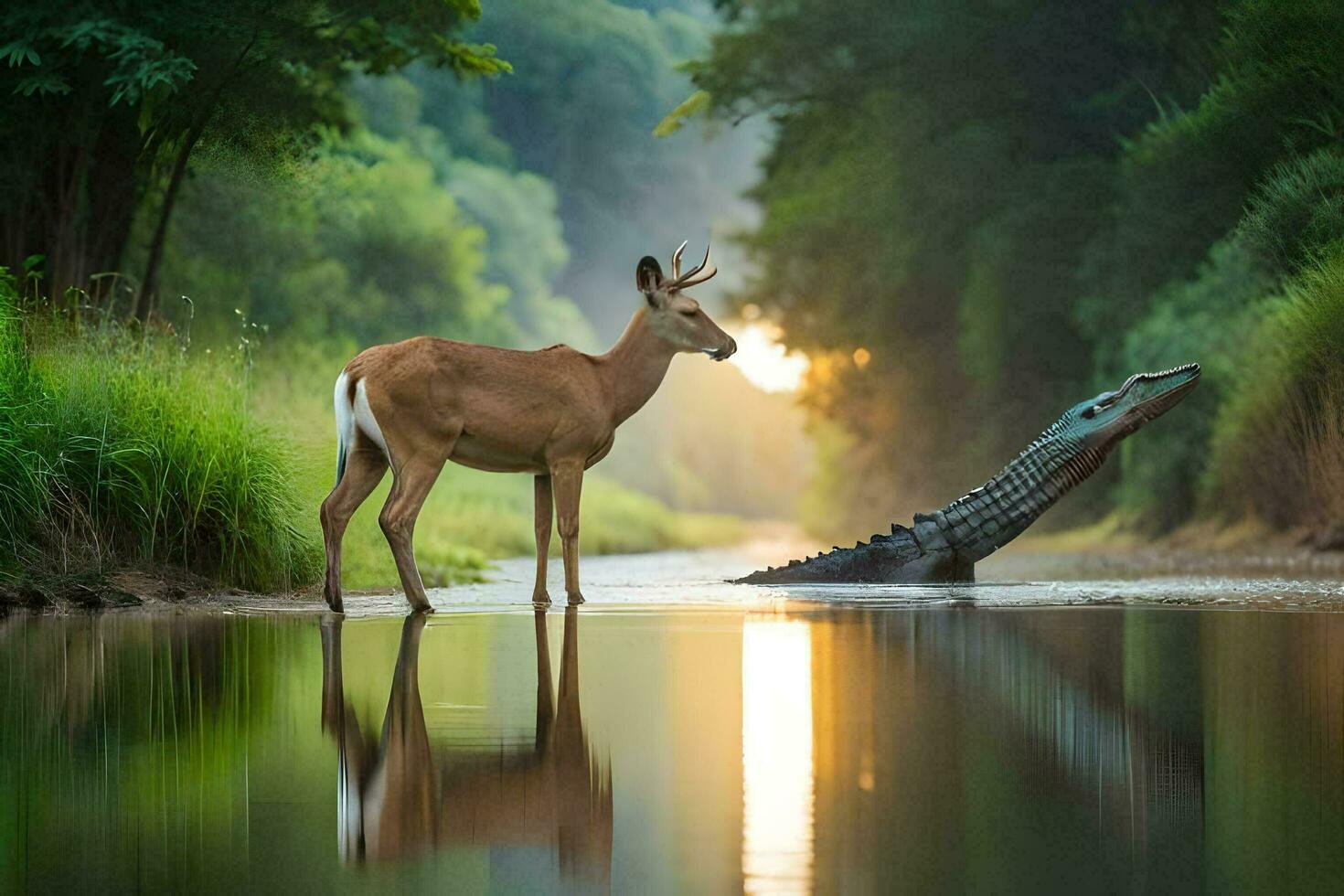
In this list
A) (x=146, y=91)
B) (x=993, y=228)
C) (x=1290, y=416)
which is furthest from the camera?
(x=993, y=228)

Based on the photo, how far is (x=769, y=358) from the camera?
2028 centimetres

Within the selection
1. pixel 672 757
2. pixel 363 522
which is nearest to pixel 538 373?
pixel 363 522

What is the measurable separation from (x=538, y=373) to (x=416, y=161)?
1353 centimetres

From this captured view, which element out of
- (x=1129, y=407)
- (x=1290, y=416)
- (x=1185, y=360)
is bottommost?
(x=1129, y=407)

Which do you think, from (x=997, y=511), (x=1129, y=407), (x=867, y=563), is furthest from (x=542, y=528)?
(x=1129, y=407)

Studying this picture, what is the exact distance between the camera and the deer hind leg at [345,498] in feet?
22.9

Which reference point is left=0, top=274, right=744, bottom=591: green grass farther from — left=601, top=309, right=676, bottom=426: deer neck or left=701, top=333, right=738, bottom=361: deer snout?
left=701, top=333, right=738, bottom=361: deer snout

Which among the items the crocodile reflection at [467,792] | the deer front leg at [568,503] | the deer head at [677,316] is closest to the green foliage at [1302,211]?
the deer head at [677,316]

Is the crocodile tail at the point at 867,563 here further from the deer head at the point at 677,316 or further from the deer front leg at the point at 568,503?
the deer front leg at the point at 568,503

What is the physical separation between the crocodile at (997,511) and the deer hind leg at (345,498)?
3.03 meters

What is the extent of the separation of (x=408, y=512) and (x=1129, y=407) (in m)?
4.68

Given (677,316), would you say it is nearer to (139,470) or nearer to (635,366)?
(635,366)

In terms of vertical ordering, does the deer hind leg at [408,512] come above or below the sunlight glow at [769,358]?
below

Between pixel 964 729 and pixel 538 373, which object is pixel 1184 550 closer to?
pixel 538 373
